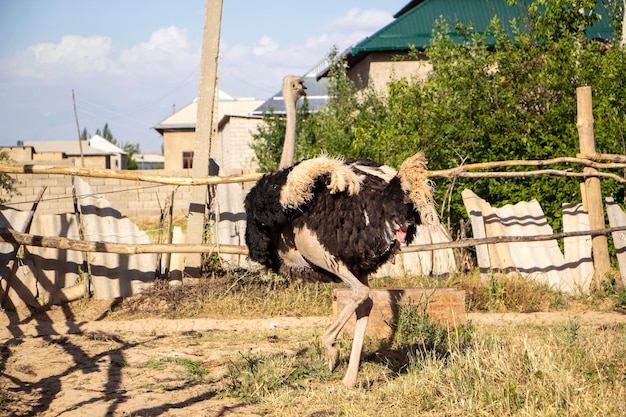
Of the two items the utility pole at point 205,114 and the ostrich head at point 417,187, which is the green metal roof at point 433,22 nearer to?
the utility pole at point 205,114

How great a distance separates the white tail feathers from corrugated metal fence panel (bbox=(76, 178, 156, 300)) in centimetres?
345

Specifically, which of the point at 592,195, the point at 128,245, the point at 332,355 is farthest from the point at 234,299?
the point at 592,195

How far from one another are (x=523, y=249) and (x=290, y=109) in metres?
3.50

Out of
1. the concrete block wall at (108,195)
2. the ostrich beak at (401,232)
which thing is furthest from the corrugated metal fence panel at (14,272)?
the concrete block wall at (108,195)

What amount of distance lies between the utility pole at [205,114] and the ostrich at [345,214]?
308cm

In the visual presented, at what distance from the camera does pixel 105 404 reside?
4289 millimetres

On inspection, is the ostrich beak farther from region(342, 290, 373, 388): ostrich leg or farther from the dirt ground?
the dirt ground

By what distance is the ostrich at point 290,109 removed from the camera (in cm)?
541

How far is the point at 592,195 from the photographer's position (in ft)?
25.1

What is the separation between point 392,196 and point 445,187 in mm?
4909

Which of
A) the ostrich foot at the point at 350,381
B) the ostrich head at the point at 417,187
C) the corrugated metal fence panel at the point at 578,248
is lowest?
the ostrich foot at the point at 350,381

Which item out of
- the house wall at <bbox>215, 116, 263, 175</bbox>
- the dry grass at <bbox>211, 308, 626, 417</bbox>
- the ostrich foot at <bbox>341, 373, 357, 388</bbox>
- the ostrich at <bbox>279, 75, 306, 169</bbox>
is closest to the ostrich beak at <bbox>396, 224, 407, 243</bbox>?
the dry grass at <bbox>211, 308, 626, 417</bbox>

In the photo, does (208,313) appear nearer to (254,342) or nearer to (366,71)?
(254,342)

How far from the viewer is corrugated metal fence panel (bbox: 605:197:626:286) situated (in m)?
7.77
